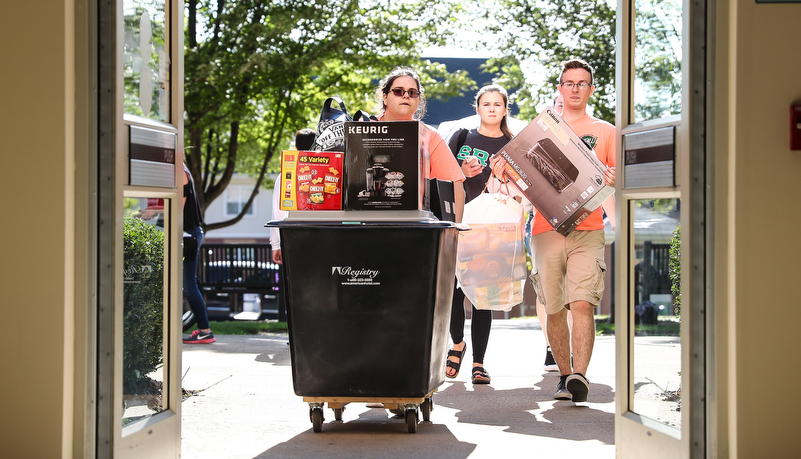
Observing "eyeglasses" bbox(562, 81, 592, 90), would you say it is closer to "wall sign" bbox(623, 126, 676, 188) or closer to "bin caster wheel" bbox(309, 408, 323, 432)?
"wall sign" bbox(623, 126, 676, 188)

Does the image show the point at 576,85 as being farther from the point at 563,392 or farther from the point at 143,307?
the point at 143,307

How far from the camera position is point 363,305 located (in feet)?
16.5

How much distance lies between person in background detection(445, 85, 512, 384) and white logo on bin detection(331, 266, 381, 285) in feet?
7.54

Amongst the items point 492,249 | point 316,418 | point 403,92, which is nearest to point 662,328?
point 316,418

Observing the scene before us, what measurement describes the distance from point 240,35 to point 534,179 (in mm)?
11039

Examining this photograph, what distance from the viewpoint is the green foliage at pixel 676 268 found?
4.16 m

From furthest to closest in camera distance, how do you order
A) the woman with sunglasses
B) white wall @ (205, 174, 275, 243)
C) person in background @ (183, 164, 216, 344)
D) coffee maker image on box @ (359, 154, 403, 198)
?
white wall @ (205, 174, 275, 243) < person in background @ (183, 164, 216, 344) < the woman with sunglasses < coffee maker image on box @ (359, 154, 403, 198)

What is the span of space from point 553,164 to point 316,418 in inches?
88.2

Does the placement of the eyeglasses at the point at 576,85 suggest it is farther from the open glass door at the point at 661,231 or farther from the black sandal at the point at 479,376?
the black sandal at the point at 479,376

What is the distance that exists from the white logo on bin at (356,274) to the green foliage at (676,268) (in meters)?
1.50

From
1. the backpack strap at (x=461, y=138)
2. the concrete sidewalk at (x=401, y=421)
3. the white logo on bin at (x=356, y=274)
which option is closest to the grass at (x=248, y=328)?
the concrete sidewalk at (x=401, y=421)

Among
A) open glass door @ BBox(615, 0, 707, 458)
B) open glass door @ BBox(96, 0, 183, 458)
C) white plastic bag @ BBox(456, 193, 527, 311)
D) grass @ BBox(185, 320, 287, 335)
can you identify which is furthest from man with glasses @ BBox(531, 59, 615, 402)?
grass @ BBox(185, 320, 287, 335)

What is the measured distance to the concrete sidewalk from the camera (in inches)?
196

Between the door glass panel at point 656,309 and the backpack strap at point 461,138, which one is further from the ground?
the backpack strap at point 461,138
